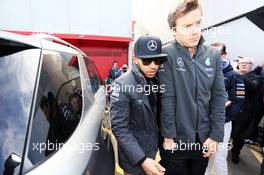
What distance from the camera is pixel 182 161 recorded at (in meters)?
1.87

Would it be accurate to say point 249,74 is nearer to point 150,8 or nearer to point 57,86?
point 57,86

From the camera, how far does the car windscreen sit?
103cm

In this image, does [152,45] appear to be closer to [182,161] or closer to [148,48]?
[148,48]

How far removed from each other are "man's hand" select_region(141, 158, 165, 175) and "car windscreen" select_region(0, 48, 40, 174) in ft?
2.76

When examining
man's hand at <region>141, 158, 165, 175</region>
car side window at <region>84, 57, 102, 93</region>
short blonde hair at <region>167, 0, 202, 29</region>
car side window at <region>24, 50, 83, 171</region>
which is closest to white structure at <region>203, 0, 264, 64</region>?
car side window at <region>84, 57, 102, 93</region>

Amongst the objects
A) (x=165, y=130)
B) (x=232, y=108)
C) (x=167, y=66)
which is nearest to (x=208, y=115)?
(x=165, y=130)

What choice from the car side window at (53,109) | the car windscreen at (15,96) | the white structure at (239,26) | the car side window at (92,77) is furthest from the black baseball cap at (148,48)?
the white structure at (239,26)

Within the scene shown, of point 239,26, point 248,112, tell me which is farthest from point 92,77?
point 239,26

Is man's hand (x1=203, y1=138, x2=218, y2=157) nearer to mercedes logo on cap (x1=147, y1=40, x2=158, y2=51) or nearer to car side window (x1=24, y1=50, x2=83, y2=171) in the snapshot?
mercedes logo on cap (x1=147, y1=40, x2=158, y2=51)

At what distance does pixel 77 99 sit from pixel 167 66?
25.0 inches

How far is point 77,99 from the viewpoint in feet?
5.47

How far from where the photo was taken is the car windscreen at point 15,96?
1.03 metres

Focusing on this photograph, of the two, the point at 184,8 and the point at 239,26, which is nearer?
the point at 184,8

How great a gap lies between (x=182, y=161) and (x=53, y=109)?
1037 mm
